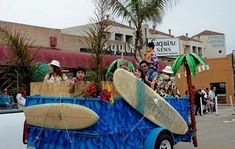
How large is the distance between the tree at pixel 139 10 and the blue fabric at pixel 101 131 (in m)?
9.09

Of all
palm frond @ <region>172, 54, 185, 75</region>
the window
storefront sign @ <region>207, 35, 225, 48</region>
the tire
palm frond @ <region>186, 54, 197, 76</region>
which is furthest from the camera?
storefront sign @ <region>207, 35, 225, 48</region>

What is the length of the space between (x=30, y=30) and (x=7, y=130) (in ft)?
60.4

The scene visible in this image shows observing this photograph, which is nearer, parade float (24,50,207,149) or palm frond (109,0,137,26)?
parade float (24,50,207,149)

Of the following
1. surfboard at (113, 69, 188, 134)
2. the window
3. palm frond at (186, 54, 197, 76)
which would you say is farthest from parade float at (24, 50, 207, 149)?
the window

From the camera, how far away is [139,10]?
51.3 ft

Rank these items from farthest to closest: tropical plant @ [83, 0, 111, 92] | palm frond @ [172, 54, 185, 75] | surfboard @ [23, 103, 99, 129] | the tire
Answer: palm frond @ [172, 54, 185, 75], the tire, tropical plant @ [83, 0, 111, 92], surfboard @ [23, 103, 99, 129]

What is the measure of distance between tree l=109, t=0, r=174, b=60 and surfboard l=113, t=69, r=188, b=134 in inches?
317

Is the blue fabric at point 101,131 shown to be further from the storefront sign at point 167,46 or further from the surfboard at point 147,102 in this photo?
the storefront sign at point 167,46

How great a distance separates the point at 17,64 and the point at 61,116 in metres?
1.73

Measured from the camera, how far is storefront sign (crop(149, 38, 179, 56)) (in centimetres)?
3088

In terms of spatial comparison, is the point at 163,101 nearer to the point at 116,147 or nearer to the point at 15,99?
the point at 116,147

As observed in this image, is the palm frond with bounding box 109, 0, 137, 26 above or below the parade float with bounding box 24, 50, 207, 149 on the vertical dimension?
above

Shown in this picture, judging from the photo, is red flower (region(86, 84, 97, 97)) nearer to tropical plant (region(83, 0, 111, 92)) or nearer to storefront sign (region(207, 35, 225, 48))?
tropical plant (region(83, 0, 111, 92))

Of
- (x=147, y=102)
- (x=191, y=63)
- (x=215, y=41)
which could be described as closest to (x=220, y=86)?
(x=191, y=63)
